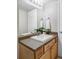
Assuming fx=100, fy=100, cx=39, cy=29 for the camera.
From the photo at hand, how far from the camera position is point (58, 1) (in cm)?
330

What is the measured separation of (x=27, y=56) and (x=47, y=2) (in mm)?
2147

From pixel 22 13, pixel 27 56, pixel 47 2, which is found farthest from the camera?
pixel 47 2

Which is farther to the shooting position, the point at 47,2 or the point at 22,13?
the point at 47,2

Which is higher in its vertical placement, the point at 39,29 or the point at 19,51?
the point at 39,29
